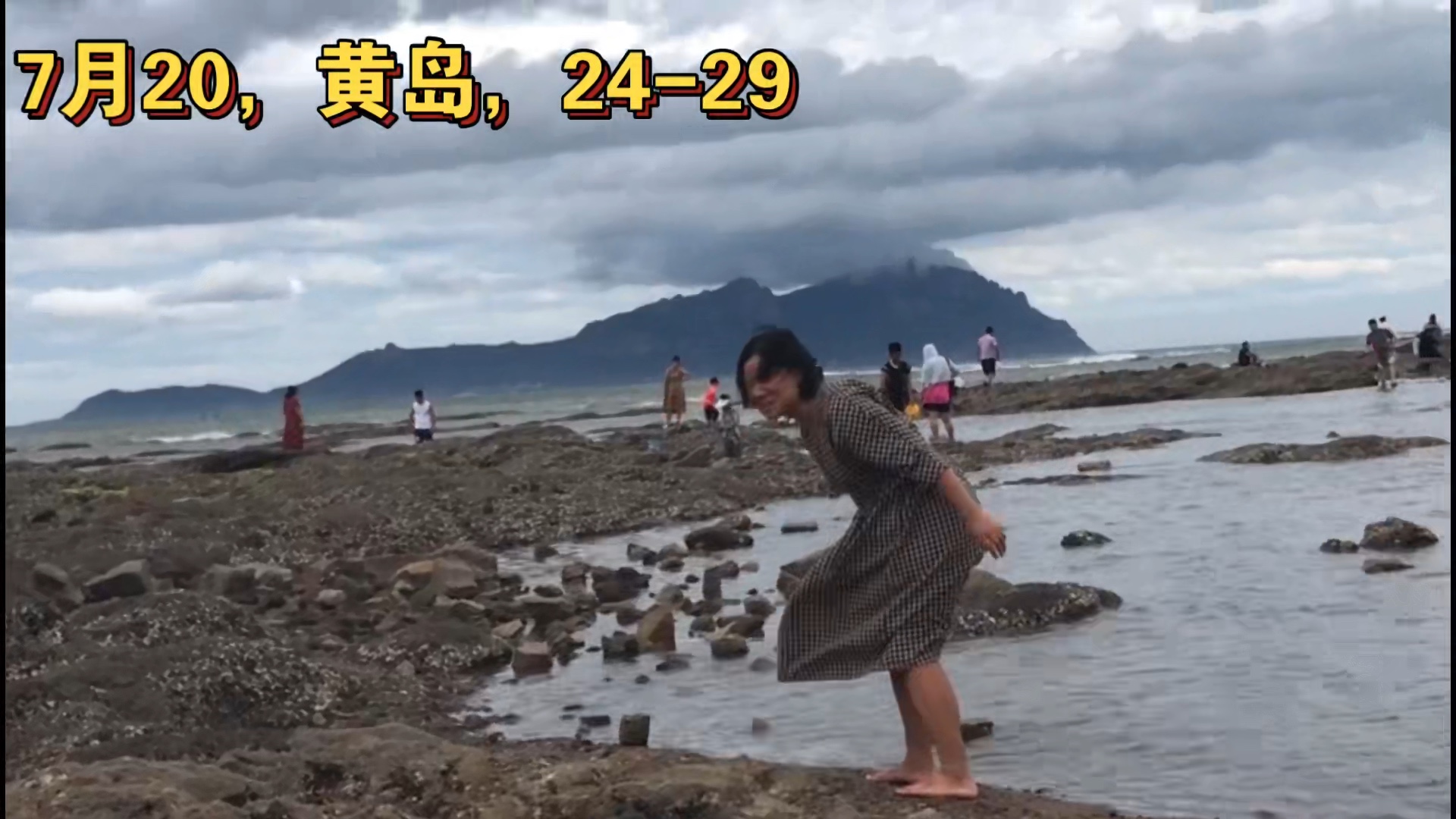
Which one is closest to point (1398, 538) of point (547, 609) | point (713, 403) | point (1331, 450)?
point (547, 609)

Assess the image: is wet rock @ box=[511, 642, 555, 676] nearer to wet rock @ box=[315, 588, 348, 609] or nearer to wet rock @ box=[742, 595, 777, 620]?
wet rock @ box=[742, 595, 777, 620]

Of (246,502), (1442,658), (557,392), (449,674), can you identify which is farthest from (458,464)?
(557,392)

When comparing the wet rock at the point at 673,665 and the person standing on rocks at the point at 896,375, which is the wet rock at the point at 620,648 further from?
the person standing on rocks at the point at 896,375

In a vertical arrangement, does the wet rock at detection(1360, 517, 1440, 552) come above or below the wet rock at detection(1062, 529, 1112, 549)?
above

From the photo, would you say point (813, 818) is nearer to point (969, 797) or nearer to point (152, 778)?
point (969, 797)

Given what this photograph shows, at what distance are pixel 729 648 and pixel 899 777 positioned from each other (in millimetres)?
3956

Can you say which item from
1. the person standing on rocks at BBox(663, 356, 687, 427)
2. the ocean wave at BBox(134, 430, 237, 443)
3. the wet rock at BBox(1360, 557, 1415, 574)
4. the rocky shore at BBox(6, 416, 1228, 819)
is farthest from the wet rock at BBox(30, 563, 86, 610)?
the ocean wave at BBox(134, 430, 237, 443)

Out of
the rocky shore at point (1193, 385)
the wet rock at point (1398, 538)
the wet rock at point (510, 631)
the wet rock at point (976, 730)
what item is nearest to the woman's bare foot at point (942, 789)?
the wet rock at point (976, 730)

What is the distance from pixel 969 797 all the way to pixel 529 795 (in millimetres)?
1662

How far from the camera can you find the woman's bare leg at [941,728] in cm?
619

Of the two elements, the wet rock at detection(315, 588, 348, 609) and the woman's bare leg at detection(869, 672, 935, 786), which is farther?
the wet rock at detection(315, 588, 348, 609)

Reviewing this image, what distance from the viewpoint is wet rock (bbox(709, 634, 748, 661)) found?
10.3m

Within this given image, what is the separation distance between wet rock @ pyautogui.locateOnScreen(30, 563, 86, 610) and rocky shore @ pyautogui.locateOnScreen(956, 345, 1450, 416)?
97.2ft

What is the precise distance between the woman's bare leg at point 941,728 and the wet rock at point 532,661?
4.54 m
